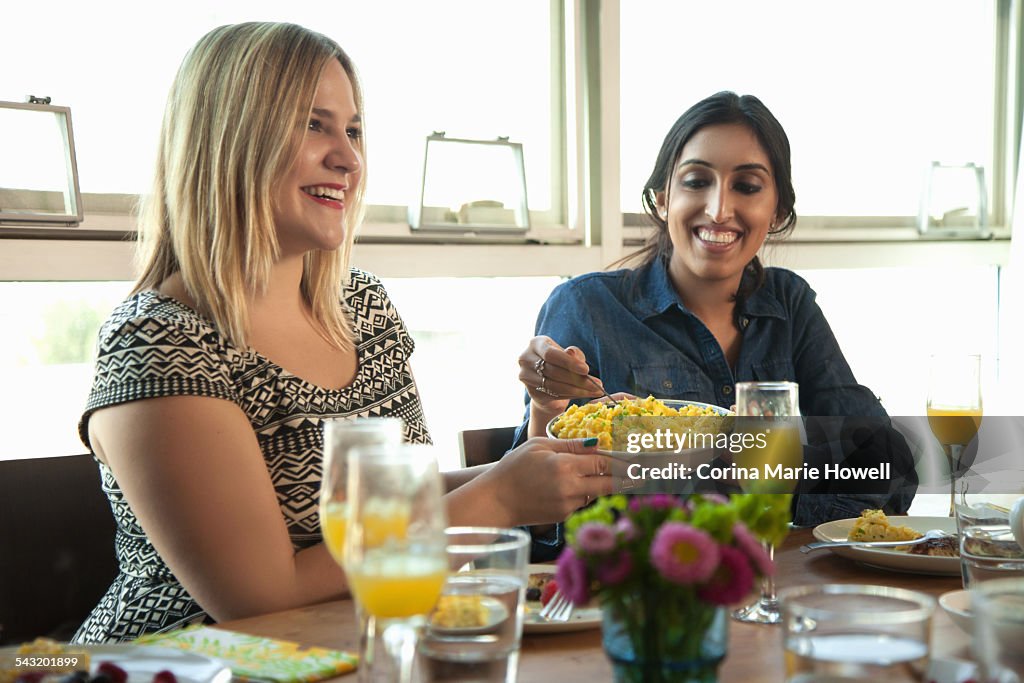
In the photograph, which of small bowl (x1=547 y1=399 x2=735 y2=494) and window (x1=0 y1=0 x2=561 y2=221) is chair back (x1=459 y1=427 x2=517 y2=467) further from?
window (x1=0 y1=0 x2=561 y2=221)

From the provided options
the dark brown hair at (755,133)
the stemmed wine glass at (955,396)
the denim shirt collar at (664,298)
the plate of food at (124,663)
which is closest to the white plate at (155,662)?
the plate of food at (124,663)

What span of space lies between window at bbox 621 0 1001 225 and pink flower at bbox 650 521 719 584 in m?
2.57

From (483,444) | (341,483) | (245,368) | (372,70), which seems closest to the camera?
(341,483)

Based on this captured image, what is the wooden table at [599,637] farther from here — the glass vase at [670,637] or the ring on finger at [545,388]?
the ring on finger at [545,388]

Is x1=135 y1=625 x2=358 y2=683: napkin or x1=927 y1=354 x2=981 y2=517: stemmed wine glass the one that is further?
x1=927 y1=354 x2=981 y2=517: stemmed wine glass

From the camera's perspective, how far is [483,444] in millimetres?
2064

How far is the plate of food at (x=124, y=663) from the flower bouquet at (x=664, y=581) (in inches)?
14.4

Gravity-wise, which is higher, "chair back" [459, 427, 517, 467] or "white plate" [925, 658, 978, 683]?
"white plate" [925, 658, 978, 683]

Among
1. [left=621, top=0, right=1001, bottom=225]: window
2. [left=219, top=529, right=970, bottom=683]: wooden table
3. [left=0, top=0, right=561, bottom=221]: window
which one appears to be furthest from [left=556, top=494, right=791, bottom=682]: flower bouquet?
[left=621, top=0, right=1001, bottom=225]: window

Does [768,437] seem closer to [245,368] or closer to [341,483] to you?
[341,483]

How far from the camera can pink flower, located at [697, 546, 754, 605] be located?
69 centimetres

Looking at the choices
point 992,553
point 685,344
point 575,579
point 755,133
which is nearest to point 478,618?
point 575,579

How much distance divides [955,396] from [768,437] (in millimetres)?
641

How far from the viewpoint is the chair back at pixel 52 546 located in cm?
153
